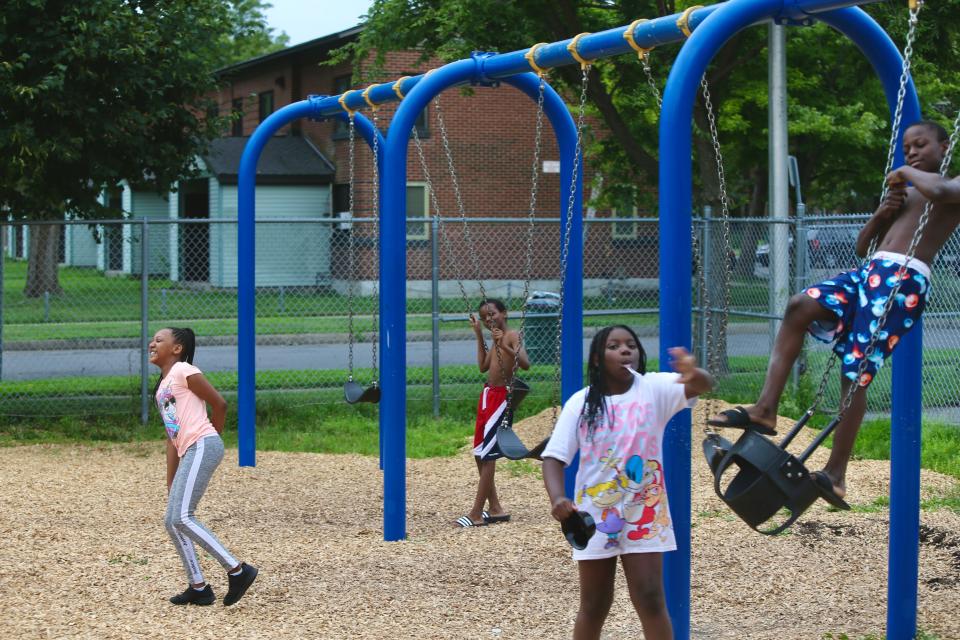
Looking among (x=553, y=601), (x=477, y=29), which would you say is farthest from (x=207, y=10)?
(x=553, y=601)

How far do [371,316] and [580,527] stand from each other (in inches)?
462

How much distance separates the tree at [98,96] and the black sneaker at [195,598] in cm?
527

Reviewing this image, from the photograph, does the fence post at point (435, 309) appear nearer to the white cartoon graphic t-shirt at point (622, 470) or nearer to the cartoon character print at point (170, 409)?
the cartoon character print at point (170, 409)

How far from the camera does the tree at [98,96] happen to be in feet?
31.7

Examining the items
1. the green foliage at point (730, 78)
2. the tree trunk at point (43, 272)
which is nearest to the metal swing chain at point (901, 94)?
the green foliage at point (730, 78)

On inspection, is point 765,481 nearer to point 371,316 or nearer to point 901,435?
point 901,435

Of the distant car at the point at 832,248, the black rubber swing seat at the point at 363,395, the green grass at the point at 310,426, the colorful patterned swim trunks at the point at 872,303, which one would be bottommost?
the green grass at the point at 310,426

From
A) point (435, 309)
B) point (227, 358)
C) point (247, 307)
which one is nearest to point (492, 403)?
point (247, 307)

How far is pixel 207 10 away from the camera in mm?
11195

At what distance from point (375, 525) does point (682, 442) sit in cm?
315

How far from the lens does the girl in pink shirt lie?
538cm

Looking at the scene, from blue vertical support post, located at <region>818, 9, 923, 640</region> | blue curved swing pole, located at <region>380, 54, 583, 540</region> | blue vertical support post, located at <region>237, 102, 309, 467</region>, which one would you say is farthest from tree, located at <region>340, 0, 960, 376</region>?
blue vertical support post, located at <region>818, 9, 923, 640</region>

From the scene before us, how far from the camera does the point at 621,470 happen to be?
387cm

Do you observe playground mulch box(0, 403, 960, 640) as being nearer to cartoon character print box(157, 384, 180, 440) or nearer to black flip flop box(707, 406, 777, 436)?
cartoon character print box(157, 384, 180, 440)
